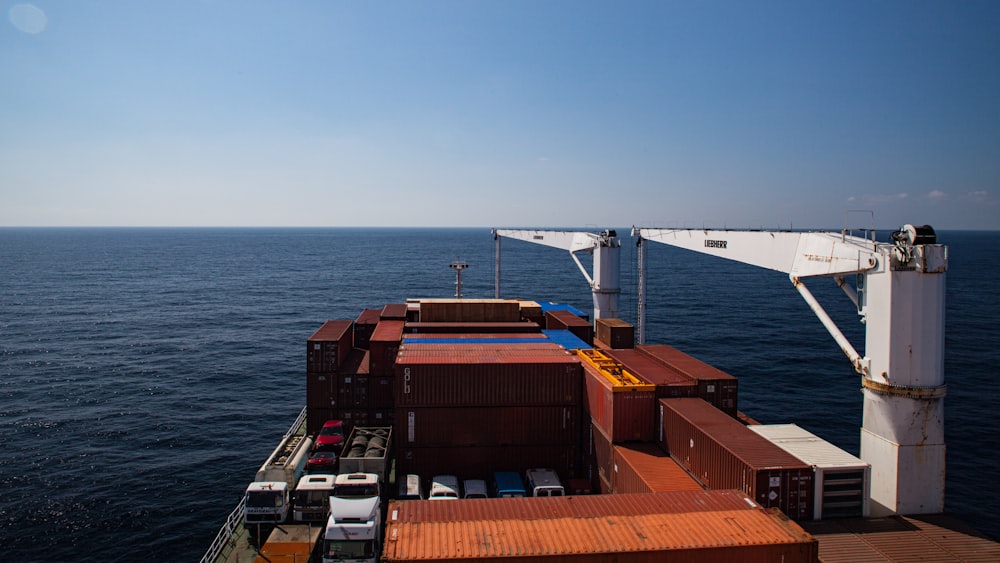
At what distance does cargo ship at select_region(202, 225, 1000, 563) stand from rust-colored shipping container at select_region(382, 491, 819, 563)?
58 millimetres

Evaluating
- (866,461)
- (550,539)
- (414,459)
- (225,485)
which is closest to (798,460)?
(866,461)

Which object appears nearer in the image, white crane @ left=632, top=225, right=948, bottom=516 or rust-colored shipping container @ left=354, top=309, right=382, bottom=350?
white crane @ left=632, top=225, right=948, bottom=516

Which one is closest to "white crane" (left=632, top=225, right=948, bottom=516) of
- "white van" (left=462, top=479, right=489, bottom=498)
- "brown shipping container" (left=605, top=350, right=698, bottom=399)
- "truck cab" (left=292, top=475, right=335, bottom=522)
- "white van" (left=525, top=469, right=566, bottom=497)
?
"brown shipping container" (left=605, top=350, right=698, bottom=399)

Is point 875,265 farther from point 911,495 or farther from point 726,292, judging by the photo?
point 726,292

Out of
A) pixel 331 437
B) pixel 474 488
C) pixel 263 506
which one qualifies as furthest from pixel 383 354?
pixel 263 506

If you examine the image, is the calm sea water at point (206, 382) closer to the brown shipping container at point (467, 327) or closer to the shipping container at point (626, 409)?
the brown shipping container at point (467, 327)

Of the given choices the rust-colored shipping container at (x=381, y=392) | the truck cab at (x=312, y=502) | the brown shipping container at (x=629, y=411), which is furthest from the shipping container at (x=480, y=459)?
the rust-colored shipping container at (x=381, y=392)

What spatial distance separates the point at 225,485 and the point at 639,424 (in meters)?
24.7

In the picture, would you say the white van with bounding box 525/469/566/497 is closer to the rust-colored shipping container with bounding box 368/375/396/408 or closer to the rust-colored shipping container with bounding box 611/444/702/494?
the rust-colored shipping container with bounding box 611/444/702/494

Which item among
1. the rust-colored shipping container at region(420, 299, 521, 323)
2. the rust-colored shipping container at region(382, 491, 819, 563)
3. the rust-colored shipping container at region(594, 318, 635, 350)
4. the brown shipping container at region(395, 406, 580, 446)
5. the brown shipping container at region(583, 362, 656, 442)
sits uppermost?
the rust-colored shipping container at region(420, 299, 521, 323)

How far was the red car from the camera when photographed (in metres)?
31.4

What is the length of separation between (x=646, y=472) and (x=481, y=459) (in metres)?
9.21

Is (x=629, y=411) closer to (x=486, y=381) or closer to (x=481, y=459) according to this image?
(x=486, y=381)

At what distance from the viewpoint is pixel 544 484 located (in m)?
26.9
